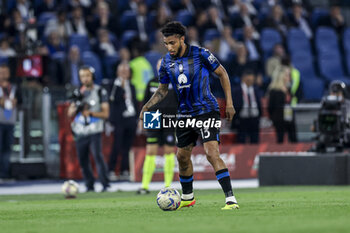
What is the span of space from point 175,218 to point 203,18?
16081 millimetres

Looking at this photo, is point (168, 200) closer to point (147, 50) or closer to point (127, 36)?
point (147, 50)

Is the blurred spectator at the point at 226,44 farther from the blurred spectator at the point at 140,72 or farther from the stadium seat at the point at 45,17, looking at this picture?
the stadium seat at the point at 45,17

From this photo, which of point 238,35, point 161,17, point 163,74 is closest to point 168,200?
point 163,74

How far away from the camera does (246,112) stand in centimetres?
2028

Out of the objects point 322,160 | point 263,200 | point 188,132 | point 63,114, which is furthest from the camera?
point 63,114

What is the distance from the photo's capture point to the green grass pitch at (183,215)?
8.02 m

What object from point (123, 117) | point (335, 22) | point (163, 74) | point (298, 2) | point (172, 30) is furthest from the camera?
point (298, 2)

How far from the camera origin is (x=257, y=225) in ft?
26.5

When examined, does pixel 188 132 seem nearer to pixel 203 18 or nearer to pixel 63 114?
pixel 63 114

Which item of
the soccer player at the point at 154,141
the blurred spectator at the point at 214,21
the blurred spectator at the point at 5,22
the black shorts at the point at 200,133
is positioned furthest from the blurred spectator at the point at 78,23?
the black shorts at the point at 200,133

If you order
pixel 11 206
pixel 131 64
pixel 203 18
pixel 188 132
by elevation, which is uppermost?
pixel 203 18

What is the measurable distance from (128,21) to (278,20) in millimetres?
5211

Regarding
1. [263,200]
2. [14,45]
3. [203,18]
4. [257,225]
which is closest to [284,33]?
[203,18]

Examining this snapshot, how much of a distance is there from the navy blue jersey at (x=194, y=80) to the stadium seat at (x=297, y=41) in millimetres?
16002
